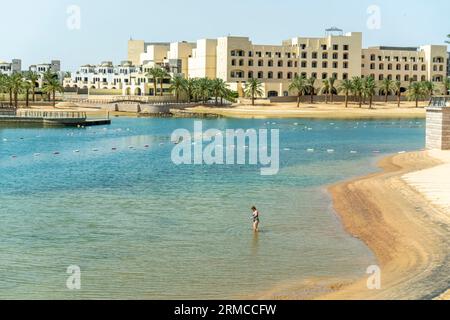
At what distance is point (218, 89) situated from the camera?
174 metres

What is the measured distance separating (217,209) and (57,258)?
13602 millimetres

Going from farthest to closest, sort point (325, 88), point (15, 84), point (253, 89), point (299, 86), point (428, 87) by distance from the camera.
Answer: point (325, 88) < point (428, 87) < point (299, 86) < point (253, 89) < point (15, 84)

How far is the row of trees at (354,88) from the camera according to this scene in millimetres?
173875

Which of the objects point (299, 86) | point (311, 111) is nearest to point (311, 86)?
point (299, 86)

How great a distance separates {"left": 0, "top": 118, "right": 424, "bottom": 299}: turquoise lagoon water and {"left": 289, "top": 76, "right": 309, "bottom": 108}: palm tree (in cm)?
9390

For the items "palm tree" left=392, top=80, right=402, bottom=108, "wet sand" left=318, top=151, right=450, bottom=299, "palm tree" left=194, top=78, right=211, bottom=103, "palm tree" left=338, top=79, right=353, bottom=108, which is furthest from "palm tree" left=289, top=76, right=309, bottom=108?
"wet sand" left=318, top=151, right=450, bottom=299

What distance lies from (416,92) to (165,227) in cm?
14469

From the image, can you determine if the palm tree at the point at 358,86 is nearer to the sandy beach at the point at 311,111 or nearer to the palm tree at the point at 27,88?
the sandy beach at the point at 311,111

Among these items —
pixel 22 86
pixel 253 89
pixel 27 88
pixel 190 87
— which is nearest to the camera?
pixel 22 86

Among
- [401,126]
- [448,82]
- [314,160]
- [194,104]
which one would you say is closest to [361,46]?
[448,82]

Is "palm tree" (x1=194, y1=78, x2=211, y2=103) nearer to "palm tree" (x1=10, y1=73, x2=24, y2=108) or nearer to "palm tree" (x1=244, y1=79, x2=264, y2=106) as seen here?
"palm tree" (x1=244, y1=79, x2=264, y2=106)

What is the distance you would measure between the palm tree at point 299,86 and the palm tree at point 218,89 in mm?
14428

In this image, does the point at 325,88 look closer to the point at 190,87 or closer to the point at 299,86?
the point at 299,86

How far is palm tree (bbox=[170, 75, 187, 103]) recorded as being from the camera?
178500mm
